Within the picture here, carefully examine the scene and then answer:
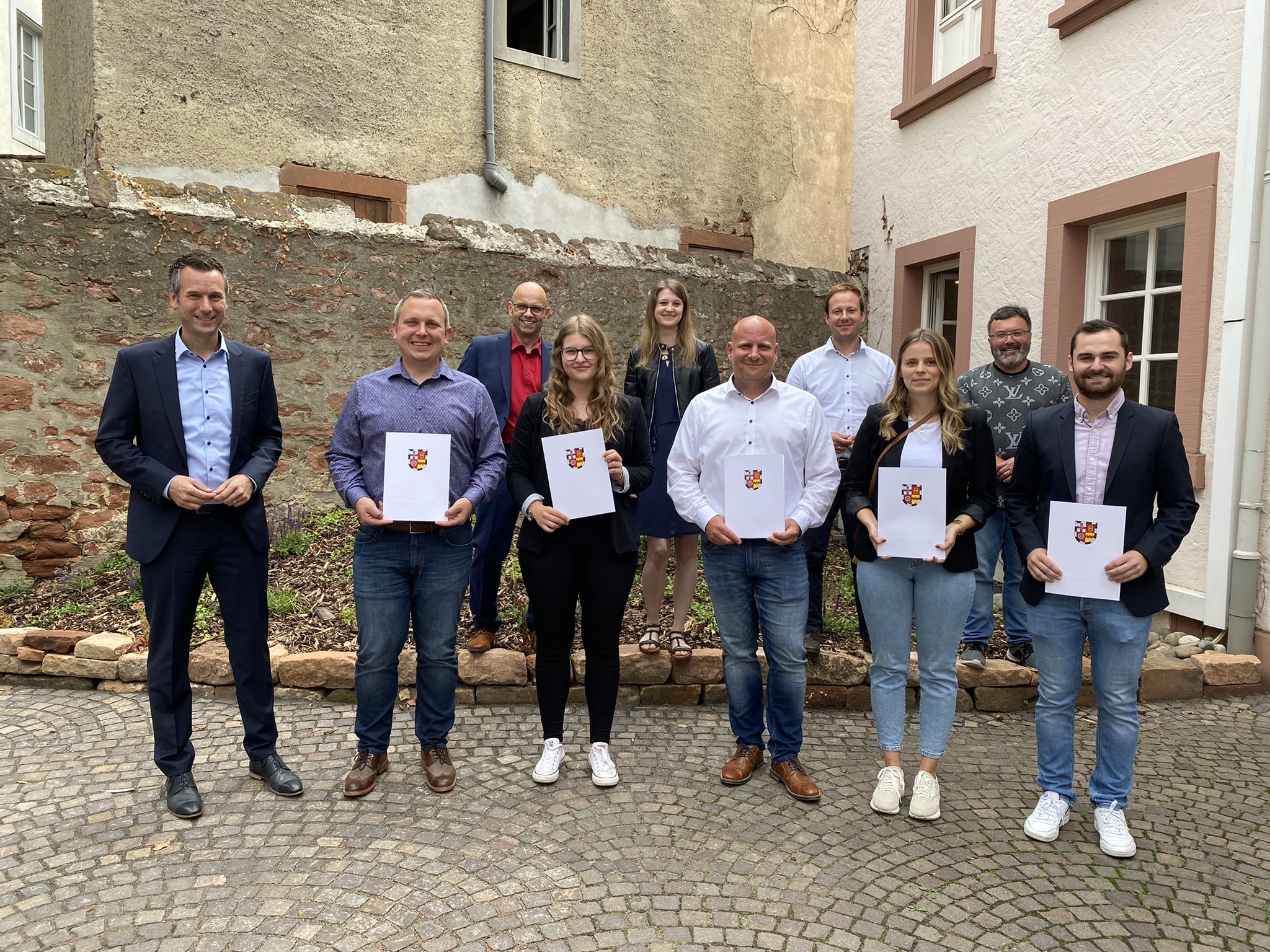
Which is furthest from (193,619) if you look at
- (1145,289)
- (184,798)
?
(1145,289)

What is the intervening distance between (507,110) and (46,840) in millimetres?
9617

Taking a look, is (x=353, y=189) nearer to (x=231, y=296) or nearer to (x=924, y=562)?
(x=231, y=296)

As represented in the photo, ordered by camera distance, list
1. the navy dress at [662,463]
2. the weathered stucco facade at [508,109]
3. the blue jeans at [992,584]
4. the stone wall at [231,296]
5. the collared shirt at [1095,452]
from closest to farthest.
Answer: the collared shirt at [1095,452]
the navy dress at [662,463]
the blue jeans at [992,584]
the stone wall at [231,296]
the weathered stucco facade at [508,109]

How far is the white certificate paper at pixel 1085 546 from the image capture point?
3402 millimetres

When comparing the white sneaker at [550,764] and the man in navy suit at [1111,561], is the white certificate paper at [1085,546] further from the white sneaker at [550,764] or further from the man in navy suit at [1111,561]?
the white sneaker at [550,764]

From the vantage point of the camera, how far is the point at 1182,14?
18.4 feet

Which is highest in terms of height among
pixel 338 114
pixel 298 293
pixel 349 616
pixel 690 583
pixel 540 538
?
pixel 338 114

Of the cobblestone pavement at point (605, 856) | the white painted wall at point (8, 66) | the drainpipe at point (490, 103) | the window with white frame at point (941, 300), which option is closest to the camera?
the cobblestone pavement at point (605, 856)

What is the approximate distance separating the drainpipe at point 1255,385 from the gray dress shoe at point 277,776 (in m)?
5.29

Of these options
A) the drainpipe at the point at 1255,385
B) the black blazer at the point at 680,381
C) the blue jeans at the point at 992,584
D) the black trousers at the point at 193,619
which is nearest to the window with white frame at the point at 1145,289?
the drainpipe at the point at 1255,385

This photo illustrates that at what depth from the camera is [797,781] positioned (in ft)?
12.7

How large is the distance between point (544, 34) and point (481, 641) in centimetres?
937

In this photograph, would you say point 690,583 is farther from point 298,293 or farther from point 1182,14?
point 1182,14

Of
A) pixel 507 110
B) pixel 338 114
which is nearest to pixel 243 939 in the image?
pixel 338 114
